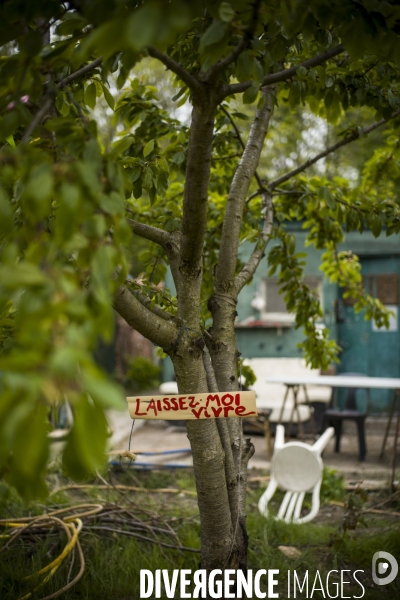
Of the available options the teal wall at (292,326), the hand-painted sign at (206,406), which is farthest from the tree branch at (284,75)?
the teal wall at (292,326)

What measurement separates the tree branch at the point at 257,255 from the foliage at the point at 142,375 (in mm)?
8001

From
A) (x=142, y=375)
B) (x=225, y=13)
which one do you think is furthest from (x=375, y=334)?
(x=225, y=13)

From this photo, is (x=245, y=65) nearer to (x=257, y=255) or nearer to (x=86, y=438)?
(x=86, y=438)

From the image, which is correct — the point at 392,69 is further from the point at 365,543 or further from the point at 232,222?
the point at 365,543

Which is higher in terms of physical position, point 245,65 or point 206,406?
point 245,65

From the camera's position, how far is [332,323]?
7945 millimetres

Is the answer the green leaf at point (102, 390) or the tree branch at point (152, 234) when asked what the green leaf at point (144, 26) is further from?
the tree branch at point (152, 234)

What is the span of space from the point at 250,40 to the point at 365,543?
9.39 ft

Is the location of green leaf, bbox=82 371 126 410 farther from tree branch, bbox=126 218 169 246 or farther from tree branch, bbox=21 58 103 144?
tree branch, bbox=126 218 169 246

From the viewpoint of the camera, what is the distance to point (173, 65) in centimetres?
156

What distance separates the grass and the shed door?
417cm

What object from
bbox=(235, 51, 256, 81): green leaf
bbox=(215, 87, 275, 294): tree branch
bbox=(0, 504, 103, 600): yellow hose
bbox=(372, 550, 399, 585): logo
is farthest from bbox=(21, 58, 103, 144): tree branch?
bbox=(372, 550, 399, 585): logo

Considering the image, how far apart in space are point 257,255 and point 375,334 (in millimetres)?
5687

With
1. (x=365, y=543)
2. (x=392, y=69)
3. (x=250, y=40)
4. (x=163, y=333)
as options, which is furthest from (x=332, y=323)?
(x=250, y=40)
